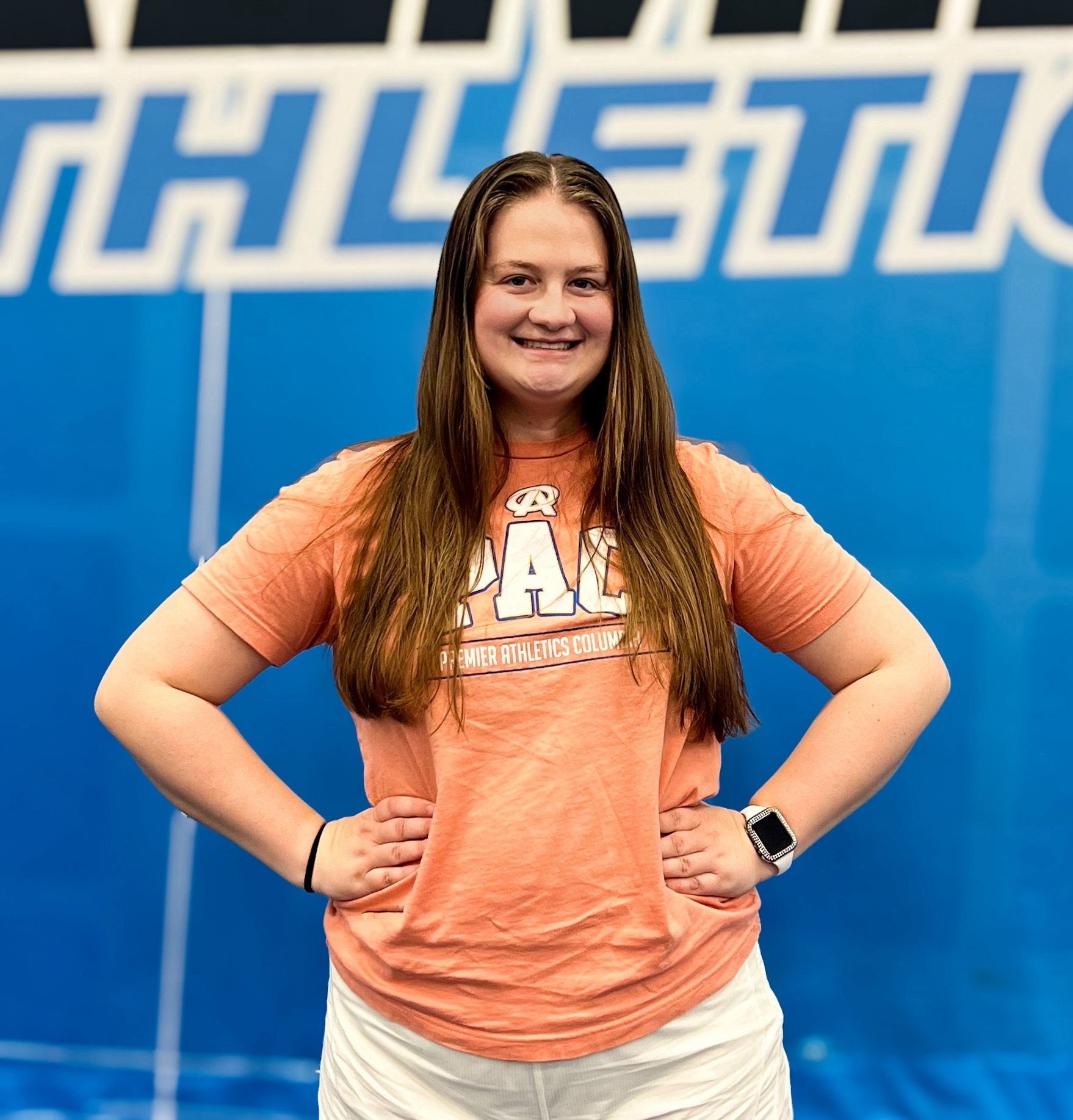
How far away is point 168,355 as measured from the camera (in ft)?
6.08

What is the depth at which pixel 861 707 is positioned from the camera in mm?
1307

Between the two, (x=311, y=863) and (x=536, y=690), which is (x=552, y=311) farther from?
(x=311, y=863)

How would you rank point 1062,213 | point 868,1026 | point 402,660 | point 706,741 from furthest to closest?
point 868,1026
point 1062,213
point 706,741
point 402,660

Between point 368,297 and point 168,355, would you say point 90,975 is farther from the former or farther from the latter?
point 368,297

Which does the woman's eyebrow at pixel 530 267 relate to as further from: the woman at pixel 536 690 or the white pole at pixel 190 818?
the white pole at pixel 190 818

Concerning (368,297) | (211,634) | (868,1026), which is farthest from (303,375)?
(868,1026)

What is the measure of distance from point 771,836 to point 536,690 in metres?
0.37

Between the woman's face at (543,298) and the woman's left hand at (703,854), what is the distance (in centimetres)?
47

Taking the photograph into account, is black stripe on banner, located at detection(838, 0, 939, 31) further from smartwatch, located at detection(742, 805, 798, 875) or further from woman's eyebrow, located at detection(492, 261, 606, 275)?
smartwatch, located at detection(742, 805, 798, 875)

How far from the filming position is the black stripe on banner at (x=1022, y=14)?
1.70 m

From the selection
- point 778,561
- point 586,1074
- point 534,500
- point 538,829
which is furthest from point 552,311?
point 586,1074

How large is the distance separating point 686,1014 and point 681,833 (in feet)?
0.59

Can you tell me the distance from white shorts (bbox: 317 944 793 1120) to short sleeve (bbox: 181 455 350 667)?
15.9 inches

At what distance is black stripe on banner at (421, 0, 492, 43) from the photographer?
1756mm
